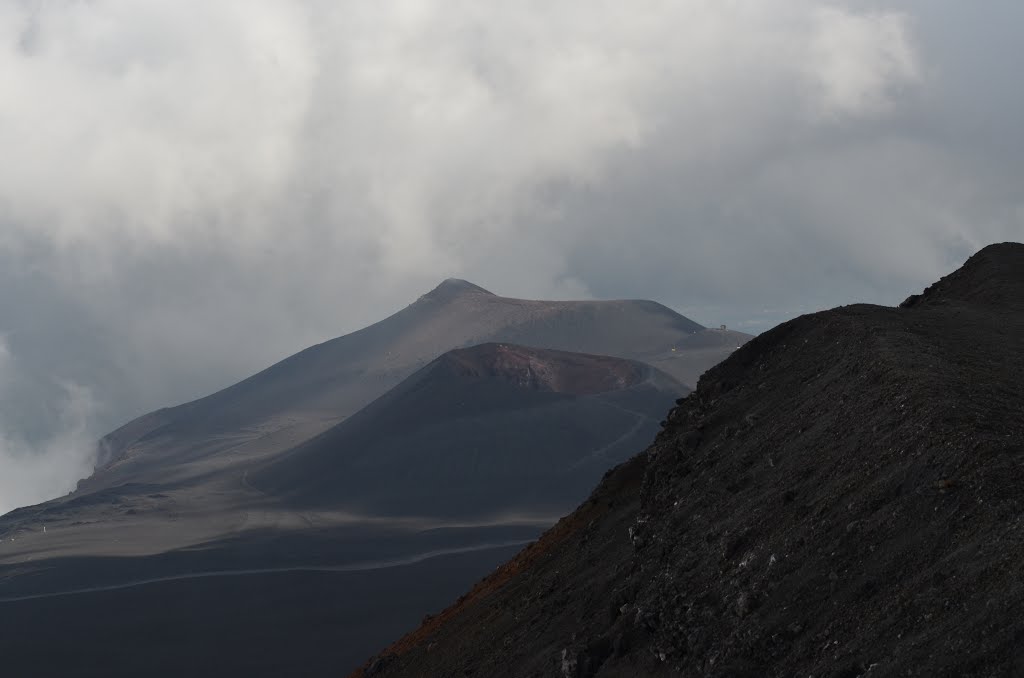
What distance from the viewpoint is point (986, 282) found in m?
38.4

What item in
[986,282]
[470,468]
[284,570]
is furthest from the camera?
[470,468]

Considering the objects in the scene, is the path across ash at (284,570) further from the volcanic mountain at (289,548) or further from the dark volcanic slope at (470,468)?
the dark volcanic slope at (470,468)

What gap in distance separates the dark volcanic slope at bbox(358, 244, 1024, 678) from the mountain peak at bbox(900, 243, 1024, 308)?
16cm

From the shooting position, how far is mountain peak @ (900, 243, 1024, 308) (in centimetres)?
3669

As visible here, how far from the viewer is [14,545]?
161875 millimetres

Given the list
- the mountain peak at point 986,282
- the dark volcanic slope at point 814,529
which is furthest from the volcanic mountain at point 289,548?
the mountain peak at point 986,282

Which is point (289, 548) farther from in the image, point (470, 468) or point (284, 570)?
point (470, 468)

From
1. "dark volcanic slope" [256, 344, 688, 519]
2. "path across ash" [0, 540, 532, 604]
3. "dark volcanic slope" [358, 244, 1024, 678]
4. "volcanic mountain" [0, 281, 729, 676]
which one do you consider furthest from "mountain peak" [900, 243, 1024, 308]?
"dark volcanic slope" [256, 344, 688, 519]

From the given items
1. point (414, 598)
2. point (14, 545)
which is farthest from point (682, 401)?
point (14, 545)

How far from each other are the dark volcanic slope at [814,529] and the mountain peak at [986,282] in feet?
0.53

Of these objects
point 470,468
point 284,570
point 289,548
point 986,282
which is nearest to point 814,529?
point 986,282

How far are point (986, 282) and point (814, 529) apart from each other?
21990 mm

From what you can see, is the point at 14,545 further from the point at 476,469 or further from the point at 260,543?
the point at 476,469

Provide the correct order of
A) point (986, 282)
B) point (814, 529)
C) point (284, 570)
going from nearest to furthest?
point (814, 529) → point (986, 282) → point (284, 570)
